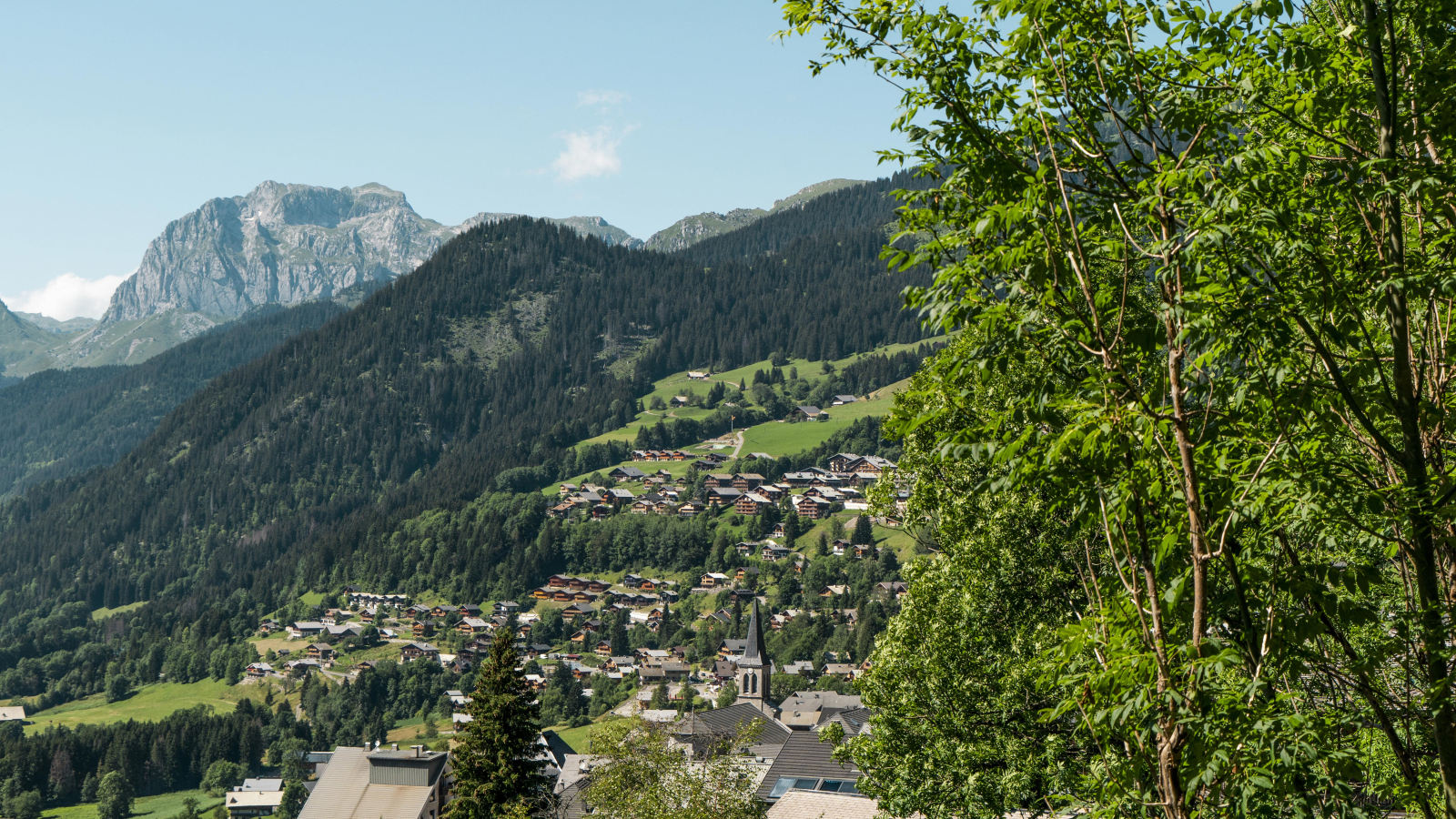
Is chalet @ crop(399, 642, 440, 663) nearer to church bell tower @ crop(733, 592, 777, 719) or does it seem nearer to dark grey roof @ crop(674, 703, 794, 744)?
church bell tower @ crop(733, 592, 777, 719)

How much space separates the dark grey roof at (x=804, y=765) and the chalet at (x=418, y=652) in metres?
125

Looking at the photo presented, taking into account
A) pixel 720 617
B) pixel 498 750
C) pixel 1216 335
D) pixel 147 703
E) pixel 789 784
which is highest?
pixel 1216 335

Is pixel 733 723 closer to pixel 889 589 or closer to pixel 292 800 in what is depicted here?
pixel 292 800

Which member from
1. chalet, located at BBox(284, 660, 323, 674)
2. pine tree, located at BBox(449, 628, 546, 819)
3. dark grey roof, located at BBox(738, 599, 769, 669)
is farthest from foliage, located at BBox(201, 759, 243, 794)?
pine tree, located at BBox(449, 628, 546, 819)

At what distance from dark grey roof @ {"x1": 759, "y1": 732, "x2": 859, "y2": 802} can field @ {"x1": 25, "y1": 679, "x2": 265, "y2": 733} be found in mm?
129696

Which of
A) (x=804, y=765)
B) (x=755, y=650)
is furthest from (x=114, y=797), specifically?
(x=804, y=765)

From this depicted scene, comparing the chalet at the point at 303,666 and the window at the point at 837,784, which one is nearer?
the window at the point at 837,784

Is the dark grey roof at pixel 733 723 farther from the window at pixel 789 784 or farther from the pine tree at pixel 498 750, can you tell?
the pine tree at pixel 498 750

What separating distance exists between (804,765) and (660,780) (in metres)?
24.1

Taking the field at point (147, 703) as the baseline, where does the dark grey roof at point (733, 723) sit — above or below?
above

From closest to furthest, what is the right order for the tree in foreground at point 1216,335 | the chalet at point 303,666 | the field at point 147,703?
the tree in foreground at point 1216,335 → the field at point 147,703 → the chalet at point 303,666

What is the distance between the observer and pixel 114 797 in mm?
123938

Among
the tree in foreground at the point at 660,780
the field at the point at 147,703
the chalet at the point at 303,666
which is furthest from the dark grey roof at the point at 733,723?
the chalet at the point at 303,666

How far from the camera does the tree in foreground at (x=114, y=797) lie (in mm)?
122262
